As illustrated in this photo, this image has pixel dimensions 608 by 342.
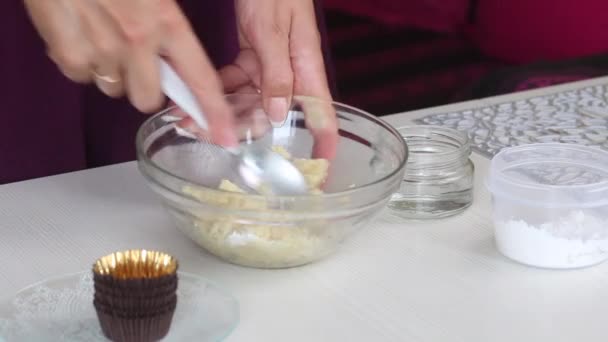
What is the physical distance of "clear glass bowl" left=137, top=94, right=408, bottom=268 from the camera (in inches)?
28.3

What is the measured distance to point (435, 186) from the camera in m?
0.87

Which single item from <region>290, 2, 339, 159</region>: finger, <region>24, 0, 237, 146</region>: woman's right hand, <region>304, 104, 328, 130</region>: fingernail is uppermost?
<region>24, 0, 237, 146</region>: woman's right hand

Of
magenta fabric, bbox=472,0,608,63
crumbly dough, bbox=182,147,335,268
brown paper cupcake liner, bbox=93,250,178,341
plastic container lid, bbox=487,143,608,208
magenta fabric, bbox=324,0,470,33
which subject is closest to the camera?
brown paper cupcake liner, bbox=93,250,178,341

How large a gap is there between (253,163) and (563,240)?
0.26 meters

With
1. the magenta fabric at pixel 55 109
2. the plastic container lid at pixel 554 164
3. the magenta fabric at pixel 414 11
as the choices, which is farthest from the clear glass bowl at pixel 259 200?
the magenta fabric at pixel 414 11

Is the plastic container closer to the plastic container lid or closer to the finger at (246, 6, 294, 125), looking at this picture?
the plastic container lid

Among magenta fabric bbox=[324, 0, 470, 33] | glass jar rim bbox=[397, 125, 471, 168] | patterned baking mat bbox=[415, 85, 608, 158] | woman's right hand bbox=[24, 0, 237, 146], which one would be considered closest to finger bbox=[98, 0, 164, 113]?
woman's right hand bbox=[24, 0, 237, 146]

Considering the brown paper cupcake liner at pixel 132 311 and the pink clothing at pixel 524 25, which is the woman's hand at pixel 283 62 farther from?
the pink clothing at pixel 524 25

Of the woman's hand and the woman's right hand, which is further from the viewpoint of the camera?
the woman's hand

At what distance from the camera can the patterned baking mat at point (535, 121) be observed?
106cm

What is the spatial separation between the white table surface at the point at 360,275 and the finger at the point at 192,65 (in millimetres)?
114

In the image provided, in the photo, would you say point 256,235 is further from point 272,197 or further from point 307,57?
point 307,57

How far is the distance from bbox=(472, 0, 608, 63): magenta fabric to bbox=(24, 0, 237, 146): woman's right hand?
1564 millimetres

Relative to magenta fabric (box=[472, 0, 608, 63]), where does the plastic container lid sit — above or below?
above
